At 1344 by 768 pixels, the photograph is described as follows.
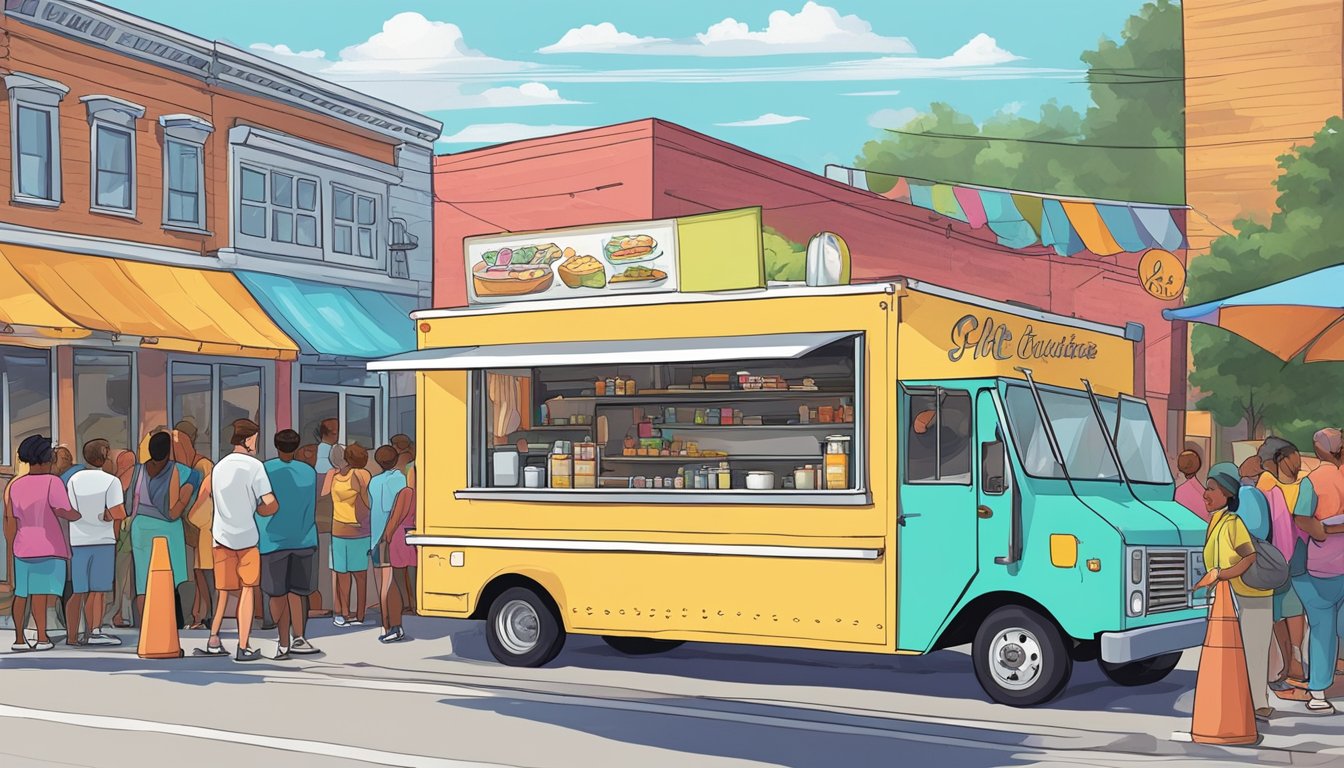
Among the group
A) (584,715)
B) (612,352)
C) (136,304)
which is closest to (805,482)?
(612,352)

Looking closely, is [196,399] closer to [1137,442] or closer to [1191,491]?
[1191,491]

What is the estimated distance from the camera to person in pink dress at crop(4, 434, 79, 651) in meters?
13.4

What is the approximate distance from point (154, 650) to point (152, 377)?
9697mm

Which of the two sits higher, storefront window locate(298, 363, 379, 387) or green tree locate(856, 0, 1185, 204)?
green tree locate(856, 0, 1185, 204)

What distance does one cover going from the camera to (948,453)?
11156 millimetres

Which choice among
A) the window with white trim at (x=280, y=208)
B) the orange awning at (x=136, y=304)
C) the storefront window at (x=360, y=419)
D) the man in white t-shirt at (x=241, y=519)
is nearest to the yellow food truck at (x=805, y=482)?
the man in white t-shirt at (x=241, y=519)

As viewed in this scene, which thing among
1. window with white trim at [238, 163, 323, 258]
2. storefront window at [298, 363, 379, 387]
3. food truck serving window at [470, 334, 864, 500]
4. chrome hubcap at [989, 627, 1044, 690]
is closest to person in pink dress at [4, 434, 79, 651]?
food truck serving window at [470, 334, 864, 500]

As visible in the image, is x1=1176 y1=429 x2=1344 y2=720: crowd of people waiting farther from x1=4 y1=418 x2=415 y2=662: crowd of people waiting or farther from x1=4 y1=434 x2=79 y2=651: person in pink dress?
x1=4 y1=434 x2=79 y2=651: person in pink dress

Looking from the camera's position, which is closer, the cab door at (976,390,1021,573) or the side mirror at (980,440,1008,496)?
the cab door at (976,390,1021,573)

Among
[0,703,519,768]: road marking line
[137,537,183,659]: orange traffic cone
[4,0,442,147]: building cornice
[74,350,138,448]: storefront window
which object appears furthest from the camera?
[4,0,442,147]: building cornice

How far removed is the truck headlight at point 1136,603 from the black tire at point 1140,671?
1327 millimetres

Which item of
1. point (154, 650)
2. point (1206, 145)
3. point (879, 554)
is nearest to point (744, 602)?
point (879, 554)

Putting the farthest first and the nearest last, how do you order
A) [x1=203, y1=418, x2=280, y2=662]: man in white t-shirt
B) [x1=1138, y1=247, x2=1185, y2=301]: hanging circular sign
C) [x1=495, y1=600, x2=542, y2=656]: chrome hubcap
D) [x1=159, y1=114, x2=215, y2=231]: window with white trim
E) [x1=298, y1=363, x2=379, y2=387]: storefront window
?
[x1=1138, y1=247, x2=1185, y2=301]: hanging circular sign, [x1=298, y1=363, x2=379, y2=387]: storefront window, [x1=159, y1=114, x2=215, y2=231]: window with white trim, [x1=495, y1=600, x2=542, y2=656]: chrome hubcap, [x1=203, y1=418, x2=280, y2=662]: man in white t-shirt

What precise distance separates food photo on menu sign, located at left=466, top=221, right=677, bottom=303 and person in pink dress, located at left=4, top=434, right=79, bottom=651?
3845 mm
